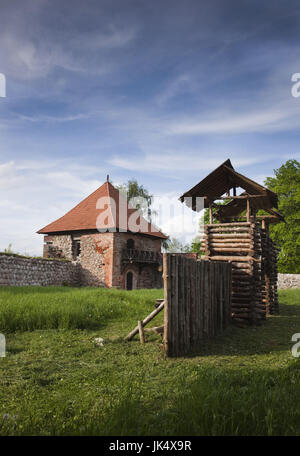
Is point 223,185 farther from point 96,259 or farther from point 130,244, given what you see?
point 96,259

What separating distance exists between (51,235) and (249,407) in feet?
82.5

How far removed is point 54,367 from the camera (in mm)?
5781

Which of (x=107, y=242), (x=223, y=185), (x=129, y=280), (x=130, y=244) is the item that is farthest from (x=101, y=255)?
(x=223, y=185)

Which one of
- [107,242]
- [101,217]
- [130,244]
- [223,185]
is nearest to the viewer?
[223,185]

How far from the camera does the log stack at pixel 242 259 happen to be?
11094 millimetres

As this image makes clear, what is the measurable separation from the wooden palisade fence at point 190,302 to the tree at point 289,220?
22043 mm

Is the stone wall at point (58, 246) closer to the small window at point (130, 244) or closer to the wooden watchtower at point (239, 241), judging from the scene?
the small window at point (130, 244)

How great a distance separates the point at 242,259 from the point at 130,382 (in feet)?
23.8

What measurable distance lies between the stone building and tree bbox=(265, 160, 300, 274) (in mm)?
10393

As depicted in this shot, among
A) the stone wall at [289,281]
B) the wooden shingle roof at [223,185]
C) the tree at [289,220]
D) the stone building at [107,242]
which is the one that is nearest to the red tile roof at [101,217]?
the stone building at [107,242]

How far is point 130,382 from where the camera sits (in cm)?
502

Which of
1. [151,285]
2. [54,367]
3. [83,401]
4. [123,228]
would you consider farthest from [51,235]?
[83,401]

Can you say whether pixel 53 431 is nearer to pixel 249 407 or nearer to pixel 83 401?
pixel 83 401
